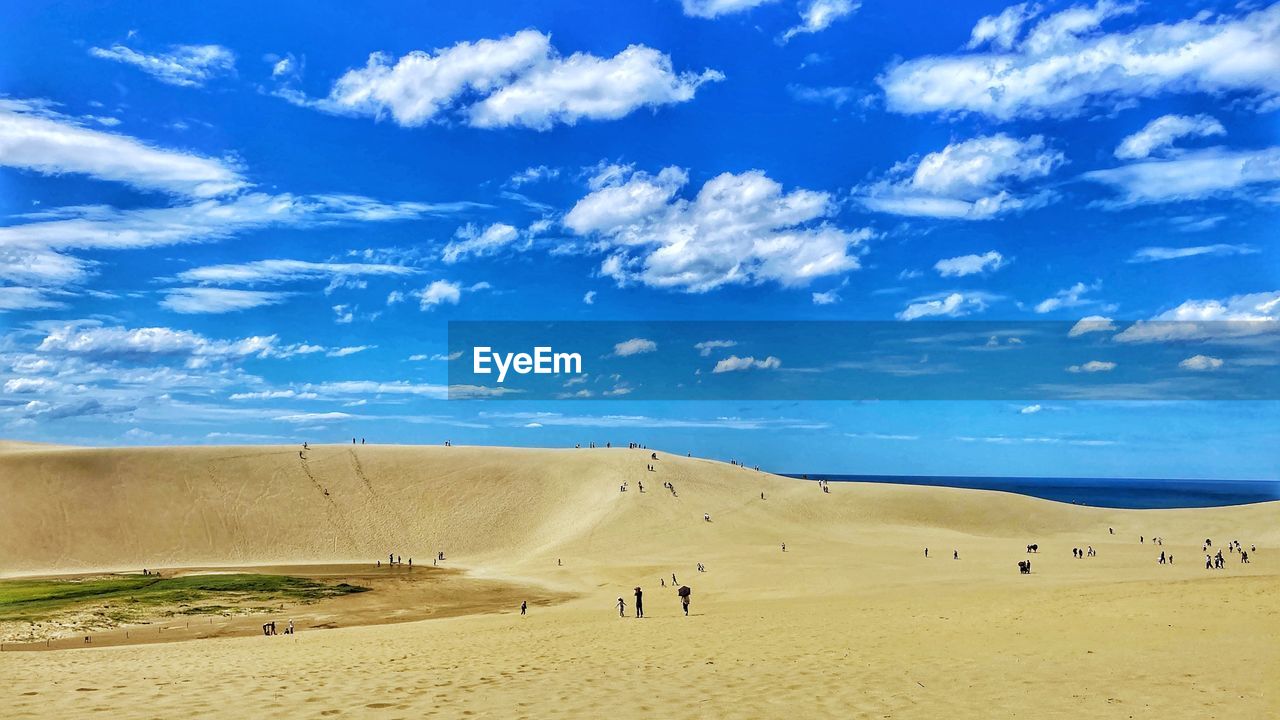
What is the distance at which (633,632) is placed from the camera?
24.9m

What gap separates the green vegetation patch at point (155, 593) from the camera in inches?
1580

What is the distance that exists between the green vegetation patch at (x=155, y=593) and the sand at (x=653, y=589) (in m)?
12.7

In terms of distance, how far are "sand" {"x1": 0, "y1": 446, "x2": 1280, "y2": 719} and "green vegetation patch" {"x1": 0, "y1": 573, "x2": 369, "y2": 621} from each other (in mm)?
12708

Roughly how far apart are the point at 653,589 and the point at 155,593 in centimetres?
2578

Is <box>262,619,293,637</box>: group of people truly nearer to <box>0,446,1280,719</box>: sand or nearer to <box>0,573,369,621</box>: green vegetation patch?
<box>0,446,1280,719</box>: sand

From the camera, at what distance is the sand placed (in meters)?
14.5

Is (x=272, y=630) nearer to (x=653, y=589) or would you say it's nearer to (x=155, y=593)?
(x=155, y=593)

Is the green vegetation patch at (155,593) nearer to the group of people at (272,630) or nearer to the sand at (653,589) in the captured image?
the group of people at (272,630)

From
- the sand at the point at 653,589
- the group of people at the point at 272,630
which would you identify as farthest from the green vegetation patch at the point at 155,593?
the sand at the point at 653,589

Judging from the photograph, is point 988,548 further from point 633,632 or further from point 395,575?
point 633,632

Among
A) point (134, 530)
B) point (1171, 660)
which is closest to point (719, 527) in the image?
point (134, 530)

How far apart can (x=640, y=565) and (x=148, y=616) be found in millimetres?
28050

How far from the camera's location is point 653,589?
45.3 meters

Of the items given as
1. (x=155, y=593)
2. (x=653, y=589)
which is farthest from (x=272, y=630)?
(x=653, y=589)
